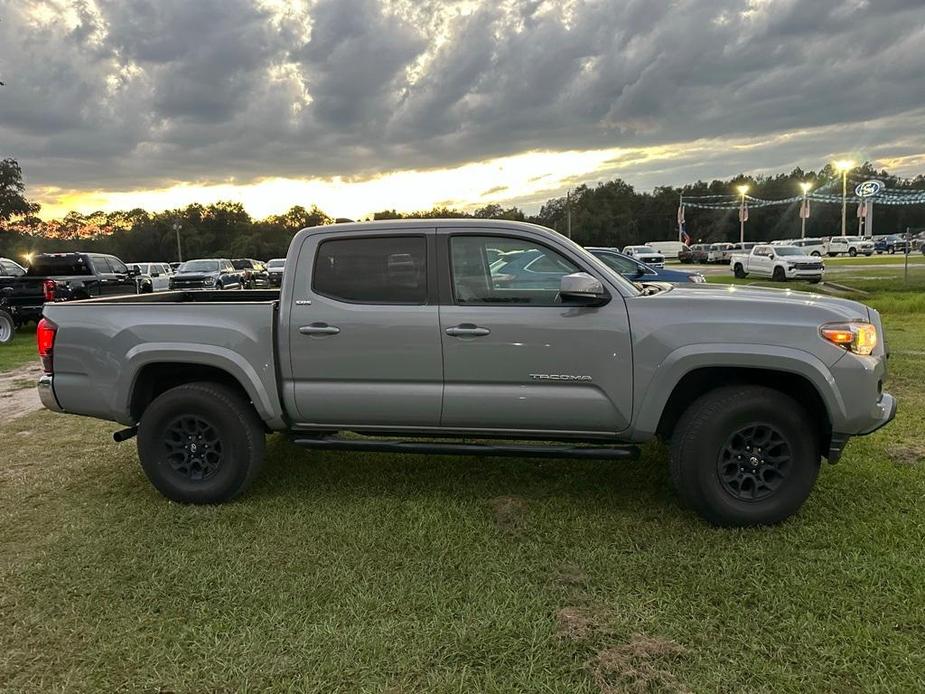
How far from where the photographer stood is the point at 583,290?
141 inches

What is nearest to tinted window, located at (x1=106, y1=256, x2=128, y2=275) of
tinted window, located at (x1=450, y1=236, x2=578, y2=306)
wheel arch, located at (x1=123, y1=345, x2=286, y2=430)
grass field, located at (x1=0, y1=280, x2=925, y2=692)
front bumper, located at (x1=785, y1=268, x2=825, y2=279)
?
grass field, located at (x1=0, y1=280, x2=925, y2=692)

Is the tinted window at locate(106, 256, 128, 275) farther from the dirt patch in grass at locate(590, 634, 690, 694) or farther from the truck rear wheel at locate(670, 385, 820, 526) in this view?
the dirt patch in grass at locate(590, 634, 690, 694)

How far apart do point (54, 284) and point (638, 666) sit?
44.7 feet

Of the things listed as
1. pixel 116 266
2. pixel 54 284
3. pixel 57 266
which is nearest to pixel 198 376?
pixel 54 284

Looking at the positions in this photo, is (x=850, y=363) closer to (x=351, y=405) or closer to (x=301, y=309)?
(x=351, y=405)

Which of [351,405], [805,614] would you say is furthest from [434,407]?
[805,614]

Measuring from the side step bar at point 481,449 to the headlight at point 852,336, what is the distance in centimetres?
124

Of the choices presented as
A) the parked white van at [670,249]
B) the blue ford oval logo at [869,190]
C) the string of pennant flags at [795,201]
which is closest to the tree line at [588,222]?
the string of pennant flags at [795,201]

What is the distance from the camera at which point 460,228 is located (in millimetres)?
4051

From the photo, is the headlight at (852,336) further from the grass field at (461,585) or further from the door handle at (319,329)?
the door handle at (319,329)

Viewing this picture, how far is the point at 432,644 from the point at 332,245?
98.2 inches

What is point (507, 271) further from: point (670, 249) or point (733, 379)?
point (670, 249)

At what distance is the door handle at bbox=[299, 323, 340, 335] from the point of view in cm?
395

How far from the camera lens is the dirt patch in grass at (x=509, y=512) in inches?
153
